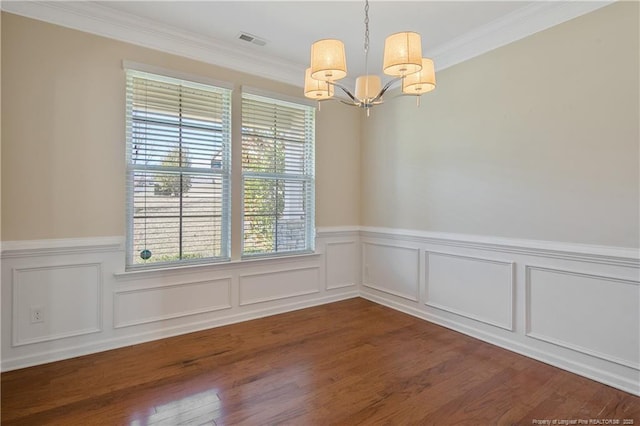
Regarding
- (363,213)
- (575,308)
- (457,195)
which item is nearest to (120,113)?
(363,213)

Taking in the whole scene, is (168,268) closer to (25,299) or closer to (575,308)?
(25,299)

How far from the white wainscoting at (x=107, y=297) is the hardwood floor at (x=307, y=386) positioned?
0.14 meters

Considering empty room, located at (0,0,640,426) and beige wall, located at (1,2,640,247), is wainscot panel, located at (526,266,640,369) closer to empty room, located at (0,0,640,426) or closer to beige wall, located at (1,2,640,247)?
empty room, located at (0,0,640,426)

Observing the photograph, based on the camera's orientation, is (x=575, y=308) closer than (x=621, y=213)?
No

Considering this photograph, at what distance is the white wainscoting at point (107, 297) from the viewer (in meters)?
2.52

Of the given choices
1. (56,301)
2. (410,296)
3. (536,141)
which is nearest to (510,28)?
(536,141)

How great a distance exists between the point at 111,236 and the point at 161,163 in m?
0.75

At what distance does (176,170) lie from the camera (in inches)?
123

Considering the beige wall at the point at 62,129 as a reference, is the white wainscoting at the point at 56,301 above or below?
below

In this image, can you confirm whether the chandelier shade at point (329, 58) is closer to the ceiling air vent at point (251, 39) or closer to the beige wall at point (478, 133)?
the ceiling air vent at point (251, 39)

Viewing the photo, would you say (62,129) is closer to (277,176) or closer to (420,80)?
(277,176)

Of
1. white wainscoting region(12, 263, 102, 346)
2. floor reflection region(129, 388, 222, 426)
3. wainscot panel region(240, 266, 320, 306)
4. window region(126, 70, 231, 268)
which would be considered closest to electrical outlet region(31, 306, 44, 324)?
white wainscoting region(12, 263, 102, 346)

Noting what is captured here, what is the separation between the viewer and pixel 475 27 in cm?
295

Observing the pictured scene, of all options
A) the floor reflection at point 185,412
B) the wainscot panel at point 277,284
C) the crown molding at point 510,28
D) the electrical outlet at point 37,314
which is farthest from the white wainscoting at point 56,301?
the crown molding at point 510,28
